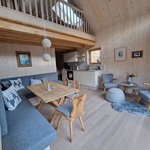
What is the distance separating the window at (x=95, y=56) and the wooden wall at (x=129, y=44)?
1.20ft

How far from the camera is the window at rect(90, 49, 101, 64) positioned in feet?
15.9

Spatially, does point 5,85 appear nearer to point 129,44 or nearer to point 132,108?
point 132,108

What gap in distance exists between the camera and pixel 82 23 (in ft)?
13.4

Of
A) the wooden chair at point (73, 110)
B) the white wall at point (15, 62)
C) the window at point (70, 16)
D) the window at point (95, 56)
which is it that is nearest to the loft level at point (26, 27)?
the window at point (70, 16)

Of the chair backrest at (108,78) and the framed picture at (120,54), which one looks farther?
the chair backrest at (108,78)

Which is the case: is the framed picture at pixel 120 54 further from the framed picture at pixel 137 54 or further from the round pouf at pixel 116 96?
the round pouf at pixel 116 96

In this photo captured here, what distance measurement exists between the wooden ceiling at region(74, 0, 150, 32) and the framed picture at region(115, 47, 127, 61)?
44.1 inches

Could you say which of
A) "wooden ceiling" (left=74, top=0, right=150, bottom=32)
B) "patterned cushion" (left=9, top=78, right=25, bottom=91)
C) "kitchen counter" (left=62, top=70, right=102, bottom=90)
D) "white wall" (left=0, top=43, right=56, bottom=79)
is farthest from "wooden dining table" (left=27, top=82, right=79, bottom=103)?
"wooden ceiling" (left=74, top=0, right=150, bottom=32)

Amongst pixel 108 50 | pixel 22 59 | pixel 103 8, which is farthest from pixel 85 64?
pixel 22 59

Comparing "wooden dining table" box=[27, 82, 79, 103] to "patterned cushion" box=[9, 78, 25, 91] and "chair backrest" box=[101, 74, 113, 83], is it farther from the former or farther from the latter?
"chair backrest" box=[101, 74, 113, 83]

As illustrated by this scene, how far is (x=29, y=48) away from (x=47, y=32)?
1.72 metres

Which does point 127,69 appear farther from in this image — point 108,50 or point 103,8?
point 103,8

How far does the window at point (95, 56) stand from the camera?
4840 mm

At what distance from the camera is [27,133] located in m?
1.17
